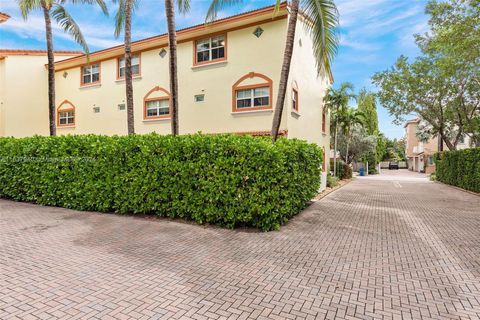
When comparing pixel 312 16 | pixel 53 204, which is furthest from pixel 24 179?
pixel 312 16

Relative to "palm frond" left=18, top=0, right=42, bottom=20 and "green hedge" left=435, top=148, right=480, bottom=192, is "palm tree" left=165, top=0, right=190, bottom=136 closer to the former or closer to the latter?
"palm frond" left=18, top=0, right=42, bottom=20

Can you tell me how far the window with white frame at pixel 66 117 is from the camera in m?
Answer: 20.3

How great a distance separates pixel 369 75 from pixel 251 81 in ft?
51.3

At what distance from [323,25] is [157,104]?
11.1m

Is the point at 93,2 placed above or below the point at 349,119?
above

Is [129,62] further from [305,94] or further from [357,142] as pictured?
[357,142]

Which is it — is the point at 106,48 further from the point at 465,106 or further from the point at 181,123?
the point at 465,106

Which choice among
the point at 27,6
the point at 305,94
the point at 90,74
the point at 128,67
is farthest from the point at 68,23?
the point at 305,94

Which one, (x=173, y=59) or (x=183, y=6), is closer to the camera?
(x=173, y=59)

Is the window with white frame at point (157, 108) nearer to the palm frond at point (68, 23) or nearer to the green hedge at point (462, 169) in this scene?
the palm frond at point (68, 23)

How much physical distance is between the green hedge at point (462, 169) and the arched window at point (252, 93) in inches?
505

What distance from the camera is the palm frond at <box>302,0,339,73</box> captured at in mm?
9215

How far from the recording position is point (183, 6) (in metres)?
11.9

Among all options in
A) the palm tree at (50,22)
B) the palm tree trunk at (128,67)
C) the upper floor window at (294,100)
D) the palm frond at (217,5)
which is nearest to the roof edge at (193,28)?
the palm tree at (50,22)
